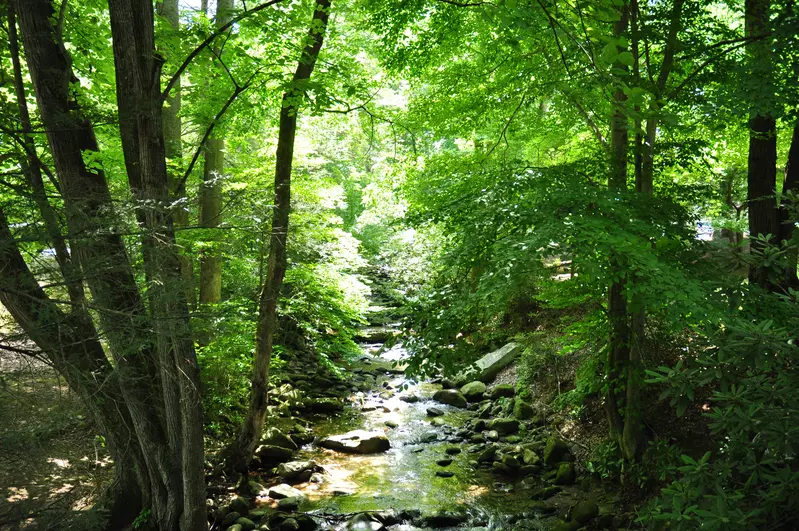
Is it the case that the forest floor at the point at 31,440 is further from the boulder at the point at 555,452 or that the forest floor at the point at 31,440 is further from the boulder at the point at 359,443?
the boulder at the point at 555,452

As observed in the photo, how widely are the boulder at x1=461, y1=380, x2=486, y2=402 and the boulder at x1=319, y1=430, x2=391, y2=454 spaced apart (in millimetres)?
2751

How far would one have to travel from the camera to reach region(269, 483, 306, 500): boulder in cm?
739

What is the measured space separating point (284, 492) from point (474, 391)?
5144 millimetres

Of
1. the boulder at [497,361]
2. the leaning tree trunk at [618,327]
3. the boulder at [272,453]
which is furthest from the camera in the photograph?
the boulder at [497,361]

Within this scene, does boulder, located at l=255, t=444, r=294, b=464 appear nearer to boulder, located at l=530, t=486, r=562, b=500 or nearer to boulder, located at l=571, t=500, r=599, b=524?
boulder, located at l=530, t=486, r=562, b=500

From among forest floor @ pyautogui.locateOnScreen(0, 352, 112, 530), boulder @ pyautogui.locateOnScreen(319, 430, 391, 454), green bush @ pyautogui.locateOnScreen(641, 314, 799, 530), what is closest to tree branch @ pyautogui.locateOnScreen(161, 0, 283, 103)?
forest floor @ pyautogui.locateOnScreen(0, 352, 112, 530)

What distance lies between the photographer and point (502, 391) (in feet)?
36.1

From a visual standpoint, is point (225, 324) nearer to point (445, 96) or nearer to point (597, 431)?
point (445, 96)

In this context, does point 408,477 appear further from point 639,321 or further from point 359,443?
point 639,321

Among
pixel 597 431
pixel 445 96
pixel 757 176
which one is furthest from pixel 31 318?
pixel 757 176

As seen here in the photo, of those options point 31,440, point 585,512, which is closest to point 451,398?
point 585,512

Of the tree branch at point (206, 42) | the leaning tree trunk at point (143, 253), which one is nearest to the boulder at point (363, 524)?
the leaning tree trunk at point (143, 253)

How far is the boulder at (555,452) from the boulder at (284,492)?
3534 mm

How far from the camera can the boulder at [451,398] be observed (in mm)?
11281
